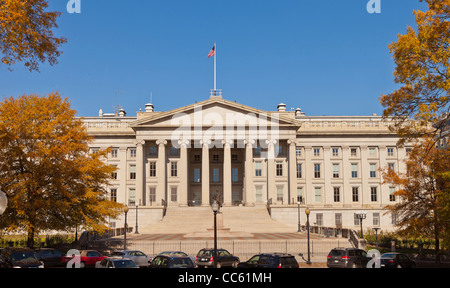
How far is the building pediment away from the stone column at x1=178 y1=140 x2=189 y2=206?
3.42 meters

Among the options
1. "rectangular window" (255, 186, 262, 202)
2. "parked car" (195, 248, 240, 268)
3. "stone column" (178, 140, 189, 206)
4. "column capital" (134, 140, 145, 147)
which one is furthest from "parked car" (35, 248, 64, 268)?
"rectangular window" (255, 186, 262, 202)

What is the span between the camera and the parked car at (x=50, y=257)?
94.3 feet

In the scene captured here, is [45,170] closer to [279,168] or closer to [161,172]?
[161,172]

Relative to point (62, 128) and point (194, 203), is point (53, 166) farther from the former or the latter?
point (194, 203)

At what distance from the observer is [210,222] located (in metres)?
61.4

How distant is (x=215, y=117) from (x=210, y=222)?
63.0 ft

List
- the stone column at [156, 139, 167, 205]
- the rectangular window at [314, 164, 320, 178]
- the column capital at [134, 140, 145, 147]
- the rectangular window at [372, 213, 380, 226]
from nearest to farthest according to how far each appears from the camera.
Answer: the stone column at [156, 139, 167, 205], the column capital at [134, 140, 145, 147], the rectangular window at [372, 213, 380, 226], the rectangular window at [314, 164, 320, 178]

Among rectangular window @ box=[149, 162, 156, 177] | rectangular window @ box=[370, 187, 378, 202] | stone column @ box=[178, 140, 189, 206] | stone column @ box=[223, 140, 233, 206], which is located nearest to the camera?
stone column @ box=[178, 140, 189, 206]

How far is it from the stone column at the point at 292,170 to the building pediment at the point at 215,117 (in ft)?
10.9

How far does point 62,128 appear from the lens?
36.8 metres

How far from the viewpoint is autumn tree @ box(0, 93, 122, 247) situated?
33781mm

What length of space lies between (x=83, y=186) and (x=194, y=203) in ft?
139

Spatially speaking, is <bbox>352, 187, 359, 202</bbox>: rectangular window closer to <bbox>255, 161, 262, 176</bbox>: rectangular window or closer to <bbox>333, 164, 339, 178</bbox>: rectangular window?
<bbox>333, 164, 339, 178</bbox>: rectangular window

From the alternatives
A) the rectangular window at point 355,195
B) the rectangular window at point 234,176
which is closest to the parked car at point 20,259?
the rectangular window at point 234,176
